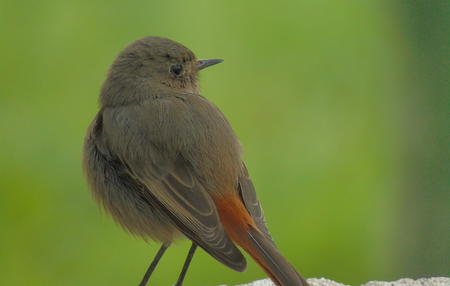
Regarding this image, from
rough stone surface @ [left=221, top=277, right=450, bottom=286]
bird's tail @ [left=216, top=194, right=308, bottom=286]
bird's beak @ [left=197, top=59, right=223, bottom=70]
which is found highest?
bird's beak @ [left=197, top=59, right=223, bottom=70]

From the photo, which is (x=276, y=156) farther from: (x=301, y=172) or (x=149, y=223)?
(x=149, y=223)

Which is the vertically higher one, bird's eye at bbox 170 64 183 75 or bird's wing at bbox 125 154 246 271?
bird's eye at bbox 170 64 183 75

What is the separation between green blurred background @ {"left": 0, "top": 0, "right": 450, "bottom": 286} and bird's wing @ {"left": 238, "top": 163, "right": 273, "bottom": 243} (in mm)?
1026

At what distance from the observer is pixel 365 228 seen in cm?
748

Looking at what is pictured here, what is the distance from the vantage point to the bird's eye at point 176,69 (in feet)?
20.5

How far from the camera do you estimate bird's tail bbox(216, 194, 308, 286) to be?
5.13m

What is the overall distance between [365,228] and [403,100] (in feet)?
3.85

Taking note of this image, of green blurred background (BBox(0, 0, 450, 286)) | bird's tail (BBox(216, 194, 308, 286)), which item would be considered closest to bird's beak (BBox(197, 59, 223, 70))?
green blurred background (BBox(0, 0, 450, 286))

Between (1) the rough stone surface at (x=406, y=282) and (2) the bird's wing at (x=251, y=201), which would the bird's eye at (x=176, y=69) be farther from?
(1) the rough stone surface at (x=406, y=282)

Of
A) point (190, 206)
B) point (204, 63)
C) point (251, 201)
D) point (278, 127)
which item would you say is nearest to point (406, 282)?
point (251, 201)

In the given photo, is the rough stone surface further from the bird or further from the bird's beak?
the bird's beak

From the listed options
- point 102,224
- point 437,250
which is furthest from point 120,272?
point 437,250

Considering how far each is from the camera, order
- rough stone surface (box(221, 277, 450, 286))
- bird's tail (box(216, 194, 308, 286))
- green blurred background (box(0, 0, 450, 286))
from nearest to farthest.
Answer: bird's tail (box(216, 194, 308, 286)) → rough stone surface (box(221, 277, 450, 286)) → green blurred background (box(0, 0, 450, 286))

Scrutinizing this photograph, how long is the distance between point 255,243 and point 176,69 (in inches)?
53.7
